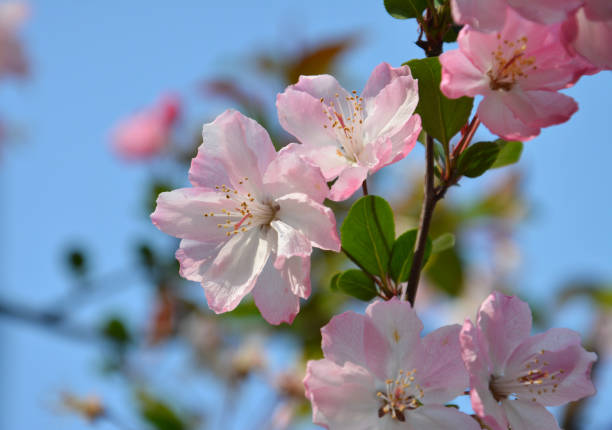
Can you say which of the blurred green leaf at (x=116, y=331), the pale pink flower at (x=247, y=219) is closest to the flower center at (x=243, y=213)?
the pale pink flower at (x=247, y=219)

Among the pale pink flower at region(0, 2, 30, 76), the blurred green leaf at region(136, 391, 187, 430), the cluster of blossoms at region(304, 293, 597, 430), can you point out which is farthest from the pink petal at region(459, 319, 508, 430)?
the pale pink flower at region(0, 2, 30, 76)

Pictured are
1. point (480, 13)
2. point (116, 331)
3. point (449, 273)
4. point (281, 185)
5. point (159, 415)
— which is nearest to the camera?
point (480, 13)

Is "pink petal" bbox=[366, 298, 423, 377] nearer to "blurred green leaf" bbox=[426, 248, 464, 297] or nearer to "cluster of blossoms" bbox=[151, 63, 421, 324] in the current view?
"cluster of blossoms" bbox=[151, 63, 421, 324]

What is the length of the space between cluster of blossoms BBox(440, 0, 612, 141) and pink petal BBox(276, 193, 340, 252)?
146mm

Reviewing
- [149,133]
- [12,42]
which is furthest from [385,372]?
[12,42]

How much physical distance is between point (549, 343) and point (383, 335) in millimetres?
167

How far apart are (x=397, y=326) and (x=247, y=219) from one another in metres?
0.20

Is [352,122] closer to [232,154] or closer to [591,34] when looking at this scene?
[232,154]

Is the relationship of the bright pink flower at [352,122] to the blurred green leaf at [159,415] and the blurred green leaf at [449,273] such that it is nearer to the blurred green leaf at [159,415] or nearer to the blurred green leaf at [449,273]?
the blurred green leaf at [159,415]

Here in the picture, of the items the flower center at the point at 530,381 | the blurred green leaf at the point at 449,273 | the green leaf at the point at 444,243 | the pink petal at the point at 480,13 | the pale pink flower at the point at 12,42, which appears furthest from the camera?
the pale pink flower at the point at 12,42

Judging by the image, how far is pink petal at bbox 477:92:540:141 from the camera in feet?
1.82

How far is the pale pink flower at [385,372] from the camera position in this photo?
0.56 meters

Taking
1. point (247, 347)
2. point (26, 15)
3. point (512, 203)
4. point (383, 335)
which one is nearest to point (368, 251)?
point (383, 335)

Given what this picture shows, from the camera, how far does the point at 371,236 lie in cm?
66
